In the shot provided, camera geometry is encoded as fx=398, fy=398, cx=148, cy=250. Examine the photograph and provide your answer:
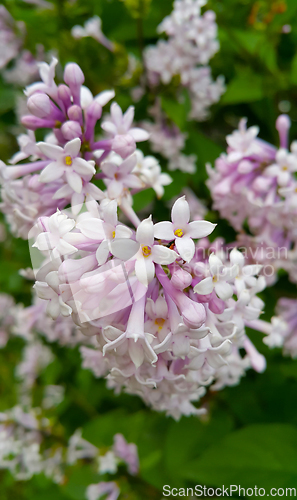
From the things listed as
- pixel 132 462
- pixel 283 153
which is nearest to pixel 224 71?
pixel 283 153

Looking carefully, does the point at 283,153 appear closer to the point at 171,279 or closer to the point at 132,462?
the point at 171,279

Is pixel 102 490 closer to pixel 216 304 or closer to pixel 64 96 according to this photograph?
pixel 216 304

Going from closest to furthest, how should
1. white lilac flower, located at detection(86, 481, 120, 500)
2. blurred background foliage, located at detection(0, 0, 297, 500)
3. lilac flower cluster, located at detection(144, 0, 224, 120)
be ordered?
1. blurred background foliage, located at detection(0, 0, 297, 500)
2. lilac flower cluster, located at detection(144, 0, 224, 120)
3. white lilac flower, located at detection(86, 481, 120, 500)

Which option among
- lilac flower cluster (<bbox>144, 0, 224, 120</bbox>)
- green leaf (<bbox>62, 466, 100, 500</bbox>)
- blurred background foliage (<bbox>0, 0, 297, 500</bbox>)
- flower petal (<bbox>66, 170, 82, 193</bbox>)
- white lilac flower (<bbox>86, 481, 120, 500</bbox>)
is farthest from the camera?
green leaf (<bbox>62, 466, 100, 500</bbox>)

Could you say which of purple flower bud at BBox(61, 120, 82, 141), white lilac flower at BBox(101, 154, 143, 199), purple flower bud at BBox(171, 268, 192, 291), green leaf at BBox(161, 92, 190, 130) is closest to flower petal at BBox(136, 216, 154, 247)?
purple flower bud at BBox(171, 268, 192, 291)

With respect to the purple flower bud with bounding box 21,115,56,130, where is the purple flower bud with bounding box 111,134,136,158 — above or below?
below

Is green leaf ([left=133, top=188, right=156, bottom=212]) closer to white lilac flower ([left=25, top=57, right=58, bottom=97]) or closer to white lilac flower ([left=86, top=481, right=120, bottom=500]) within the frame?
white lilac flower ([left=25, top=57, right=58, bottom=97])

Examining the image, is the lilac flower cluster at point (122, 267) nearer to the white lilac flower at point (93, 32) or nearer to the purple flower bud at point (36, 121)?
the purple flower bud at point (36, 121)
